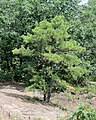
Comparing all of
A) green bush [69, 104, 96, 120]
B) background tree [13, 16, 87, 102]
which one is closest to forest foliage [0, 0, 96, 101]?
background tree [13, 16, 87, 102]

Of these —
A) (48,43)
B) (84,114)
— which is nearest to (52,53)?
(48,43)

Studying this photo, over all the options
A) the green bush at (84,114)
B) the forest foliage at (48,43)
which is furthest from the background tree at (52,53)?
the green bush at (84,114)

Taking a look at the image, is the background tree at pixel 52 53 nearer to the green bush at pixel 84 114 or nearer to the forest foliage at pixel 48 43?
the forest foliage at pixel 48 43

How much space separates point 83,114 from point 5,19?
560 inches

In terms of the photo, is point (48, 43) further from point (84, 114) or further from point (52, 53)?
point (84, 114)

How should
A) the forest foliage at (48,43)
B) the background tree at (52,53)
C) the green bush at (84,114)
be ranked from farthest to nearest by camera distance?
the forest foliage at (48,43)
the background tree at (52,53)
the green bush at (84,114)

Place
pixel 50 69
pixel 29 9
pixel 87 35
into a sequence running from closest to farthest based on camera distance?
1. pixel 50 69
2. pixel 29 9
3. pixel 87 35

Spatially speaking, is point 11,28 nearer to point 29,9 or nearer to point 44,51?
point 29,9

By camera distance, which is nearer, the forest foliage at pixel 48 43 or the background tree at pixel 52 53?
the background tree at pixel 52 53

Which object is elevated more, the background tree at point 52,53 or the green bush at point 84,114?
the background tree at point 52,53

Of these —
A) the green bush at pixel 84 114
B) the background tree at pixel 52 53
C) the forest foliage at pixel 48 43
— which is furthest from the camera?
the forest foliage at pixel 48 43

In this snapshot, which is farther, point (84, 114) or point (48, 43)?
point (48, 43)

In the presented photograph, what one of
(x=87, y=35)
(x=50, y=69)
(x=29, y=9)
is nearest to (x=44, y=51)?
(x=50, y=69)

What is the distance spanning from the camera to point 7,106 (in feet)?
38.1
